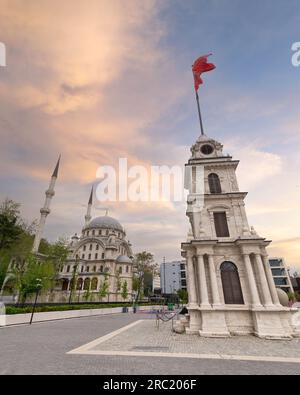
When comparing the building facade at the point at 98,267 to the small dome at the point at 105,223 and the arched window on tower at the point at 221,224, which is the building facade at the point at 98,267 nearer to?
the small dome at the point at 105,223

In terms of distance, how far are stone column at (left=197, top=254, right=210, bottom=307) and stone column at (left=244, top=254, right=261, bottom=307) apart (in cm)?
327

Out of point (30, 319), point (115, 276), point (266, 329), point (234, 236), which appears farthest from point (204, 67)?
point (115, 276)

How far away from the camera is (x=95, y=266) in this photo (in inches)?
2562

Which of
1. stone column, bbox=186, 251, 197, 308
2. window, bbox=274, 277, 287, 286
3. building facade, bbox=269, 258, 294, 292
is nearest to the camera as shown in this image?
stone column, bbox=186, 251, 197, 308

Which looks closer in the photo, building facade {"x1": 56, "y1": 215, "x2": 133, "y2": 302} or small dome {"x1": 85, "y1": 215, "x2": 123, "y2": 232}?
building facade {"x1": 56, "y1": 215, "x2": 133, "y2": 302}

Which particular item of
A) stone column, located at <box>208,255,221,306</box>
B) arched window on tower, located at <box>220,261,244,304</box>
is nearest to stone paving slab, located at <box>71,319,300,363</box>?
stone column, located at <box>208,255,221,306</box>

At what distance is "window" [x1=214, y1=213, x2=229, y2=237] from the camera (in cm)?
1747

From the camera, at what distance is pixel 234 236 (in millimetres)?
17094

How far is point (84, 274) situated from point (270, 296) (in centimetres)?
5795

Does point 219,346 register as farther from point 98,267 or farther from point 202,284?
point 98,267

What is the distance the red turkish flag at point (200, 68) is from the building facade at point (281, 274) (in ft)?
227

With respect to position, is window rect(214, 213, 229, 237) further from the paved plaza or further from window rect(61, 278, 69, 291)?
window rect(61, 278, 69, 291)

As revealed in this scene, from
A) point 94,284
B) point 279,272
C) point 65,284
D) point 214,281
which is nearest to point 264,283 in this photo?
point 214,281
